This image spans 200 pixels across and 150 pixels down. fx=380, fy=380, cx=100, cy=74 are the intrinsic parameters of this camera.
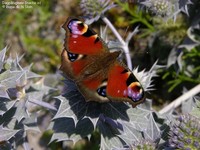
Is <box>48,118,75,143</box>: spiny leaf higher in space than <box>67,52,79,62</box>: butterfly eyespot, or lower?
lower

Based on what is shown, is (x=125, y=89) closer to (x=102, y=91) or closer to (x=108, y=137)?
(x=102, y=91)

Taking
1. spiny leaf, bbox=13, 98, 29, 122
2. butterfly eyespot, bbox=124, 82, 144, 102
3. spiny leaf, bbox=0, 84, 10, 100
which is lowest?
spiny leaf, bbox=13, 98, 29, 122

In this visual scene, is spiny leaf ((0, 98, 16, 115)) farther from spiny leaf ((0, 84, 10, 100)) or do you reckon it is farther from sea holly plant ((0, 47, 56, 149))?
spiny leaf ((0, 84, 10, 100))

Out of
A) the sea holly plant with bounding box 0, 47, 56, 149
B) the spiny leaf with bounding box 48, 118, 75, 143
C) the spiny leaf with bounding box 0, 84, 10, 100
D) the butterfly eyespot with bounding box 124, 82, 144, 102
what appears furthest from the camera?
the spiny leaf with bounding box 48, 118, 75, 143

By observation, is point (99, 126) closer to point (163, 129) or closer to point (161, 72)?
point (163, 129)

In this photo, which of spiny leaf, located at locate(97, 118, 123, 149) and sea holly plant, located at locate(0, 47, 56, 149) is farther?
spiny leaf, located at locate(97, 118, 123, 149)

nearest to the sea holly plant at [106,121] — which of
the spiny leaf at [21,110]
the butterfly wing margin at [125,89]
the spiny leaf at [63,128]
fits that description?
the spiny leaf at [63,128]

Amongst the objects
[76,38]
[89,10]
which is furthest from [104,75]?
[89,10]

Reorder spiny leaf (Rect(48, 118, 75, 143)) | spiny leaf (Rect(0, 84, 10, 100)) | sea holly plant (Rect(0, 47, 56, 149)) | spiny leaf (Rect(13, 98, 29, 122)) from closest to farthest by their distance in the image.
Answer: spiny leaf (Rect(0, 84, 10, 100))
sea holly plant (Rect(0, 47, 56, 149))
spiny leaf (Rect(13, 98, 29, 122))
spiny leaf (Rect(48, 118, 75, 143))

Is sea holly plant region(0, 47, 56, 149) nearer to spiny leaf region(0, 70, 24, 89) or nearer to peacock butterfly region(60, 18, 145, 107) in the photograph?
spiny leaf region(0, 70, 24, 89)

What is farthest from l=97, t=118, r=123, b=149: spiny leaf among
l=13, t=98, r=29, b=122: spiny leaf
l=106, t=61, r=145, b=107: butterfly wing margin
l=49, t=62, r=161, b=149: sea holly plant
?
l=106, t=61, r=145, b=107: butterfly wing margin
